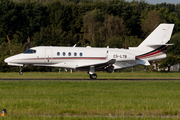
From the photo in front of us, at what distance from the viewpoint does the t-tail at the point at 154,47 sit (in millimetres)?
37125

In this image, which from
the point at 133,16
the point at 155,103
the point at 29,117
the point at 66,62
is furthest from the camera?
the point at 133,16

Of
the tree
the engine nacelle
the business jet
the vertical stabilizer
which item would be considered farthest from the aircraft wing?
the tree

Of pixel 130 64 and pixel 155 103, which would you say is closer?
pixel 155 103

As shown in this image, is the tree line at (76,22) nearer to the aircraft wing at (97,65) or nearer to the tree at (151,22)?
the tree at (151,22)

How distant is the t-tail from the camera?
1462 inches

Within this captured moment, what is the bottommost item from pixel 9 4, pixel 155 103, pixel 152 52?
pixel 155 103

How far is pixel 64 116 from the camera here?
1362 cm

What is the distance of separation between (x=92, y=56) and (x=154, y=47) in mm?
6748

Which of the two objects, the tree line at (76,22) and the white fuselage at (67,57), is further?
the tree line at (76,22)

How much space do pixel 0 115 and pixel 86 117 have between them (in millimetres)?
3271

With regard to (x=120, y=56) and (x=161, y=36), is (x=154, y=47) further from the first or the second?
(x=120, y=56)

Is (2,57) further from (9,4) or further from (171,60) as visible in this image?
(9,4)

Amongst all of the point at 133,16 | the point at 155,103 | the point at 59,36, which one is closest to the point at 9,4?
the point at 59,36

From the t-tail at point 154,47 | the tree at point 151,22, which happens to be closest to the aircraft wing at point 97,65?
the t-tail at point 154,47
